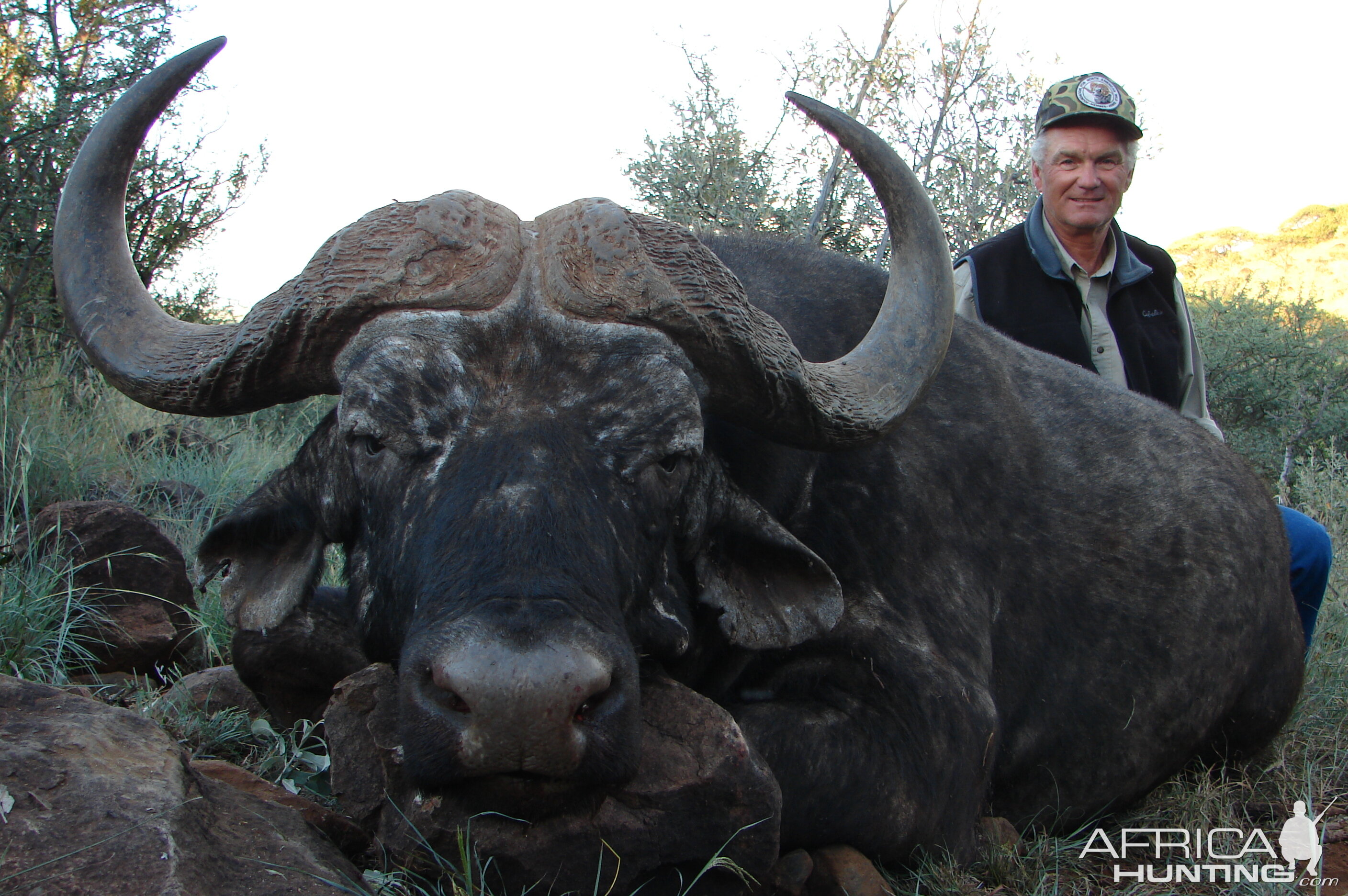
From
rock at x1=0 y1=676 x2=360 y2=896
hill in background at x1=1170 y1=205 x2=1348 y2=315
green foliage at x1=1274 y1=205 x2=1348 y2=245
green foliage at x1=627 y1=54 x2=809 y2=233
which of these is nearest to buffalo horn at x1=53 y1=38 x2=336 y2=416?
rock at x1=0 y1=676 x2=360 y2=896

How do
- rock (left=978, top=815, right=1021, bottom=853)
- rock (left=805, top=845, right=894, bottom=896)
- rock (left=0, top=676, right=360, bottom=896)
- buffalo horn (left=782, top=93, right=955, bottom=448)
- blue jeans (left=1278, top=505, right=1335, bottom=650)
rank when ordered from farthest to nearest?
blue jeans (left=1278, top=505, right=1335, bottom=650), rock (left=978, top=815, right=1021, bottom=853), buffalo horn (left=782, top=93, right=955, bottom=448), rock (left=805, top=845, right=894, bottom=896), rock (left=0, top=676, right=360, bottom=896)

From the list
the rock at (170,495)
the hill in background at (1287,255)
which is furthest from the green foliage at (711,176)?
the hill in background at (1287,255)

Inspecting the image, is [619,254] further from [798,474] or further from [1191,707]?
[1191,707]

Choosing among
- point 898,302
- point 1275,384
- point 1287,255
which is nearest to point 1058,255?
point 898,302

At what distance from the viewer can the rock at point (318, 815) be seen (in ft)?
7.63

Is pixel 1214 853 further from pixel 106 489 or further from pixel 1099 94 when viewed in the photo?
pixel 106 489

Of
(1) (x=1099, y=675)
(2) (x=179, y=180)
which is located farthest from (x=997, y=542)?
(2) (x=179, y=180)

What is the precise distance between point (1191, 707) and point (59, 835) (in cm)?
352

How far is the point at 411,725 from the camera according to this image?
77.1 inches

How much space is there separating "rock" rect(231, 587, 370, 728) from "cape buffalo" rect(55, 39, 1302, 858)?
0.75 ft

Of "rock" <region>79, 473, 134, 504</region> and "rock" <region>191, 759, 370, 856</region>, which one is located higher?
"rock" <region>79, 473, 134, 504</region>

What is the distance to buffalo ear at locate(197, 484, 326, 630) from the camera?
2.90 meters

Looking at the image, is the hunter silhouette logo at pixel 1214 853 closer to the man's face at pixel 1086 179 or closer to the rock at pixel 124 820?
the rock at pixel 124 820

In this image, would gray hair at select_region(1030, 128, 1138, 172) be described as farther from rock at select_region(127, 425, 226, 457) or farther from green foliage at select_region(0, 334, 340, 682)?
rock at select_region(127, 425, 226, 457)
